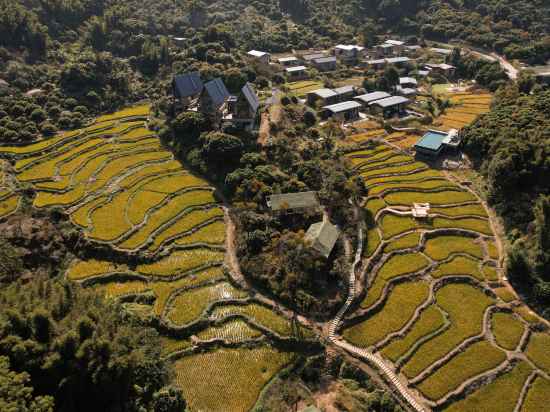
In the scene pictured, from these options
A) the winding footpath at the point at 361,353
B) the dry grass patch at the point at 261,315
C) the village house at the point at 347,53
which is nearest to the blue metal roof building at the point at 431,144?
the winding footpath at the point at 361,353

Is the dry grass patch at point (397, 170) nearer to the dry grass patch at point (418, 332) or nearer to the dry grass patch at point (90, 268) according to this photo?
the dry grass patch at point (418, 332)

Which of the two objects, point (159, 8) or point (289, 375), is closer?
point (289, 375)

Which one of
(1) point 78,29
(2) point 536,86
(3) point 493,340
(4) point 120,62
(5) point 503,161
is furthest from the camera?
(1) point 78,29

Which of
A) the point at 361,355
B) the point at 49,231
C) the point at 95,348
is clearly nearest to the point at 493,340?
the point at 361,355

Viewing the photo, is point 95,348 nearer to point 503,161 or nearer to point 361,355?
point 361,355

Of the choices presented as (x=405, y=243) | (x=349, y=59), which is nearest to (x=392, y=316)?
(x=405, y=243)

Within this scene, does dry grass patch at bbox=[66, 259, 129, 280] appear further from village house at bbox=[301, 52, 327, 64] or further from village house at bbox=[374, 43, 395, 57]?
village house at bbox=[374, 43, 395, 57]
